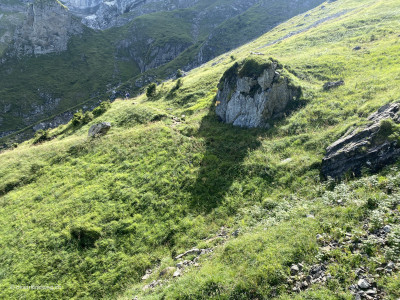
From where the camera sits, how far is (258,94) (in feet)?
82.4

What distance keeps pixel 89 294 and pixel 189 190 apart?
9517 mm

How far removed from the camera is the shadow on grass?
1719 centimetres

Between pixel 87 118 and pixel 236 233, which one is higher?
pixel 87 118

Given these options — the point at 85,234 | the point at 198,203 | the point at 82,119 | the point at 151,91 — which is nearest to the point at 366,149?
the point at 198,203

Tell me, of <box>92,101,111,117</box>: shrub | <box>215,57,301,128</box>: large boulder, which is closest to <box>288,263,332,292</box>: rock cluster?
<box>215,57,301,128</box>: large boulder

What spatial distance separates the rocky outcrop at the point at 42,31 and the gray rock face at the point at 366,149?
15680 cm

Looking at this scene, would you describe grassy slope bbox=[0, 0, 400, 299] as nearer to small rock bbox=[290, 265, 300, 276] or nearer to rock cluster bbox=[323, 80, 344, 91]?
small rock bbox=[290, 265, 300, 276]

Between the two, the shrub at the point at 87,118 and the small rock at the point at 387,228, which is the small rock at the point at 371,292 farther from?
the shrub at the point at 87,118

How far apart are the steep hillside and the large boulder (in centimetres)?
7315

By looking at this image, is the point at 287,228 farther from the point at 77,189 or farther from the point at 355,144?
the point at 77,189

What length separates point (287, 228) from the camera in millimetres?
10938

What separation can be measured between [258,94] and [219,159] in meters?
10.3

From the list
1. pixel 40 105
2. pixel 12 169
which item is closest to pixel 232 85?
pixel 12 169

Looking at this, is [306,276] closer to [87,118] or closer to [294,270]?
[294,270]
